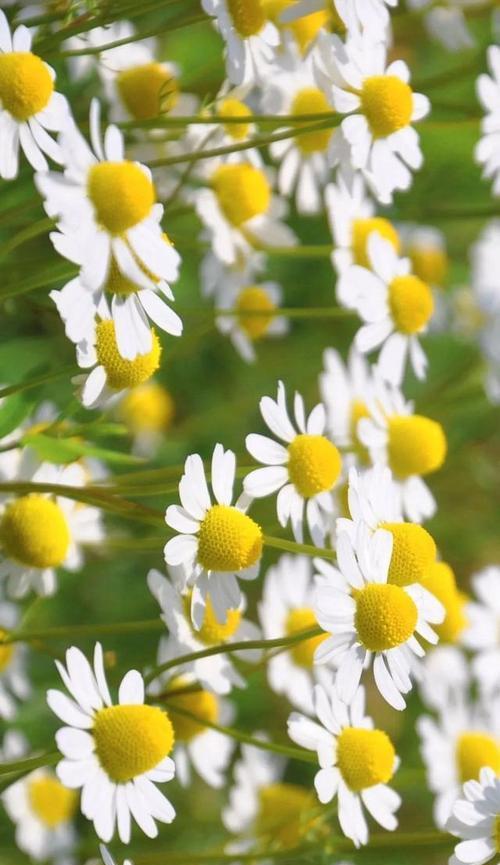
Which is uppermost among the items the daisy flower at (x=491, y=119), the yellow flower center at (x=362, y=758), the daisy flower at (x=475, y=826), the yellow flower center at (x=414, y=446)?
the daisy flower at (x=491, y=119)

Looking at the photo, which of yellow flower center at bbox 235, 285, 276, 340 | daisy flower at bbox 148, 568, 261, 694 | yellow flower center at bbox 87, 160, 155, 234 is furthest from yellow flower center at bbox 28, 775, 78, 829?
yellow flower center at bbox 87, 160, 155, 234

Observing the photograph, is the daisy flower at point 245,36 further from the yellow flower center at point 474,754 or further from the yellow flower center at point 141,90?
the yellow flower center at point 474,754

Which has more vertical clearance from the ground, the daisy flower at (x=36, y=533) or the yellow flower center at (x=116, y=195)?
the yellow flower center at (x=116, y=195)

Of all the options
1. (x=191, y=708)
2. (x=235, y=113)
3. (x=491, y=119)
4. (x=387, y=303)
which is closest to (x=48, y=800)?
(x=191, y=708)

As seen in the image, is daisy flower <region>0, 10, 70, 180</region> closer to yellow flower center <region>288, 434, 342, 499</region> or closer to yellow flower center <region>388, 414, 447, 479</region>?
yellow flower center <region>288, 434, 342, 499</region>

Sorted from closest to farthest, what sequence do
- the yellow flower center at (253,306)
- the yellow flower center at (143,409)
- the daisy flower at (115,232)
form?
the daisy flower at (115,232)
the yellow flower center at (253,306)
the yellow flower center at (143,409)

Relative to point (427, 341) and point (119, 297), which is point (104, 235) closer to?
point (119, 297)

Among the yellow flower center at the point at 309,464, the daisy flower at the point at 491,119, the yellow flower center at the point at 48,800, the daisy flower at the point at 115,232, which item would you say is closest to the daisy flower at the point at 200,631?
Result: the yellow flower center at the point at 309,464

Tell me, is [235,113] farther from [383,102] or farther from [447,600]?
[447,600]
